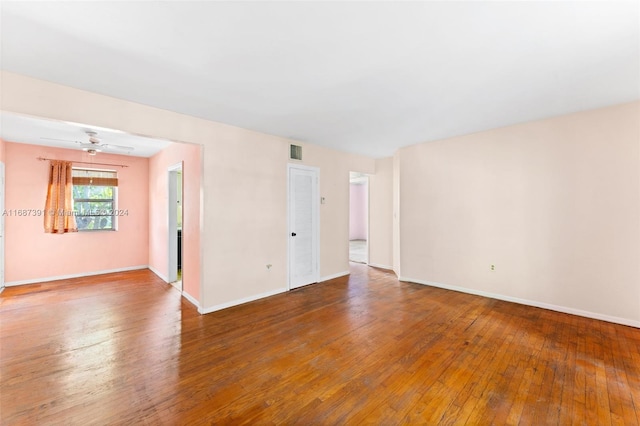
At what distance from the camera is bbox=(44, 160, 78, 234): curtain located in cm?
515

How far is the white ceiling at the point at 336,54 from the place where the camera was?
1682 mm

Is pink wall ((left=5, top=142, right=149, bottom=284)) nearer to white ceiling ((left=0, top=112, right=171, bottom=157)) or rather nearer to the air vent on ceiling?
white ceiling ((left=0, top=112, right=171, bottom=157))

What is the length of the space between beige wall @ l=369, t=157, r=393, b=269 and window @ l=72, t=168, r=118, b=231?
606 centimetres

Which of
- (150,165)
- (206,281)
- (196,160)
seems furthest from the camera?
(150,165)

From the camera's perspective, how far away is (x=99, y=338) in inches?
117

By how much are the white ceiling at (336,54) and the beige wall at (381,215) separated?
2.99 meters

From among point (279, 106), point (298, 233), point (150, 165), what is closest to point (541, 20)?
point (279, 106)

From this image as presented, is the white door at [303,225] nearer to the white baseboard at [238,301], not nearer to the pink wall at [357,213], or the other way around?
the white baseboard at [238,301]

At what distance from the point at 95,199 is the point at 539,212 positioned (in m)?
8.49

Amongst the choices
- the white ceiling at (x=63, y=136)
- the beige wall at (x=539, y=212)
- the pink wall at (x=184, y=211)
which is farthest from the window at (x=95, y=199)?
the beige wall at (x=539, y=212)

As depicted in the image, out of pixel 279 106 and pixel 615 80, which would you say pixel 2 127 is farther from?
pixel 615 80

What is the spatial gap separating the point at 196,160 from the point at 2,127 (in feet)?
10.0

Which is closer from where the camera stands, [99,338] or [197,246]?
[99,338]

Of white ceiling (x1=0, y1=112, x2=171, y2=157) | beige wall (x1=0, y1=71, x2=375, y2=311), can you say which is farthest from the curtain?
beige wall (x1=0, y1=71, x2=375, y2=311)
